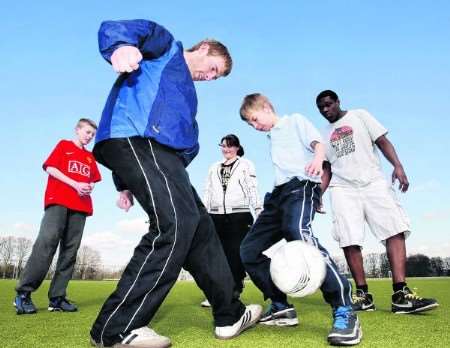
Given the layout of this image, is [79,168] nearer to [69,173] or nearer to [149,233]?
[69,173]

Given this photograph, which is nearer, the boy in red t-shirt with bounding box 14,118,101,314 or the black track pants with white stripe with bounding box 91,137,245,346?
the black track pants with white stripe with bounding box 91,137,245,346

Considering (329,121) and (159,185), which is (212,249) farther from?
(329,121)

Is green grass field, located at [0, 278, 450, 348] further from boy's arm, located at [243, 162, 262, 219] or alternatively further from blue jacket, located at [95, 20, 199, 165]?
boy's arm, located at [243, 162, 262, 219]

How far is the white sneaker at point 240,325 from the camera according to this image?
3182mm

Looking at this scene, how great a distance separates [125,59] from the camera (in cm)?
257

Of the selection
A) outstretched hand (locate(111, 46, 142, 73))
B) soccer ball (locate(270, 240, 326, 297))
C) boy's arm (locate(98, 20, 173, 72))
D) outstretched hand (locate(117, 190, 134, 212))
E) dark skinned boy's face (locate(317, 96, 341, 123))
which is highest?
boy's arm (locate(98, 20, 173, 72))

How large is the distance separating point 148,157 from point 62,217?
320 cm

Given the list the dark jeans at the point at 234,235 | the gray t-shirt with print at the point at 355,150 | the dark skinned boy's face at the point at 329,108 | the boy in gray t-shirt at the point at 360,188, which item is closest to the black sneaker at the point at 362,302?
the boy in gray t-shirt at the point at 360,188

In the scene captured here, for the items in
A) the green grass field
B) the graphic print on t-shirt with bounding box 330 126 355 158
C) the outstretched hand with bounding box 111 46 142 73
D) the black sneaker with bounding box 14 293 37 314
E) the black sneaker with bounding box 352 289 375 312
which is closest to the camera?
the outstretched hand with bounding box 111 46 142 73

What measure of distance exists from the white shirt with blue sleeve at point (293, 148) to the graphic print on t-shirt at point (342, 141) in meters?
1.75

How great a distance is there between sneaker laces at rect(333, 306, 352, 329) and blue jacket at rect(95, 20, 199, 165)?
60.4 inches

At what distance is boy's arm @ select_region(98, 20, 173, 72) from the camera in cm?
258

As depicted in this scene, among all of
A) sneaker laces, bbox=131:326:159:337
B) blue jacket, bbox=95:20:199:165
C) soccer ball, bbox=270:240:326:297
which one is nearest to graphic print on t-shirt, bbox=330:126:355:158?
soccer ball, bbox=270:240:326:297

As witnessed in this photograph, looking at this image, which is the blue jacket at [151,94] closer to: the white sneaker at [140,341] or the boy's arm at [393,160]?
the white sneaker at [140,341]
